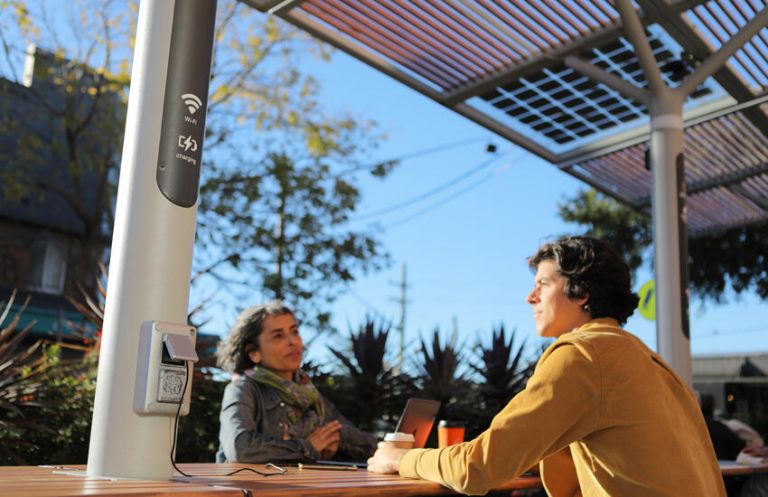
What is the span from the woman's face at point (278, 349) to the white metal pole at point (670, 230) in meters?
2.89

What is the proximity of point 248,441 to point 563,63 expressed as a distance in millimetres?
4099

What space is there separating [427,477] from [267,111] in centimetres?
1625

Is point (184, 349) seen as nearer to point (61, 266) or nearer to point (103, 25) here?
point (103, 25)

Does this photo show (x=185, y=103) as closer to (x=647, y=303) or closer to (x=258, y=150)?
(x=647, y=303)

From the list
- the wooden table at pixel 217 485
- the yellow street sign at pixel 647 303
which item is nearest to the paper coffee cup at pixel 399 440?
the wooden table at pixel 217 485

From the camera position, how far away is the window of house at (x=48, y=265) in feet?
67.6

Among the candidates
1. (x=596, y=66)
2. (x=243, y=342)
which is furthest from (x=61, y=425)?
(x=596, y=66)

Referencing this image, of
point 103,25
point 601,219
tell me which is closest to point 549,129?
point 601,219

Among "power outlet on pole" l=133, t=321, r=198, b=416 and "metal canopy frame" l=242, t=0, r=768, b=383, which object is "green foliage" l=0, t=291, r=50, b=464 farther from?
"metal canopy frame" l=242, t=0, r=768, b=383

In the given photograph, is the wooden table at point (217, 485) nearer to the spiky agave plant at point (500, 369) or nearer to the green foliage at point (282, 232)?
the spiky agave plant at point (500, 369)

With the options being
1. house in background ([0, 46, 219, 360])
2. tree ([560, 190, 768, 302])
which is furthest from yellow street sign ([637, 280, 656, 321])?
house in background ([0, 46, 219, 360])

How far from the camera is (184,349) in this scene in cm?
246

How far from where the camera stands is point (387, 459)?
2.89m

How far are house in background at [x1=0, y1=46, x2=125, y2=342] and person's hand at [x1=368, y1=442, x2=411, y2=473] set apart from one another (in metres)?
15.0
